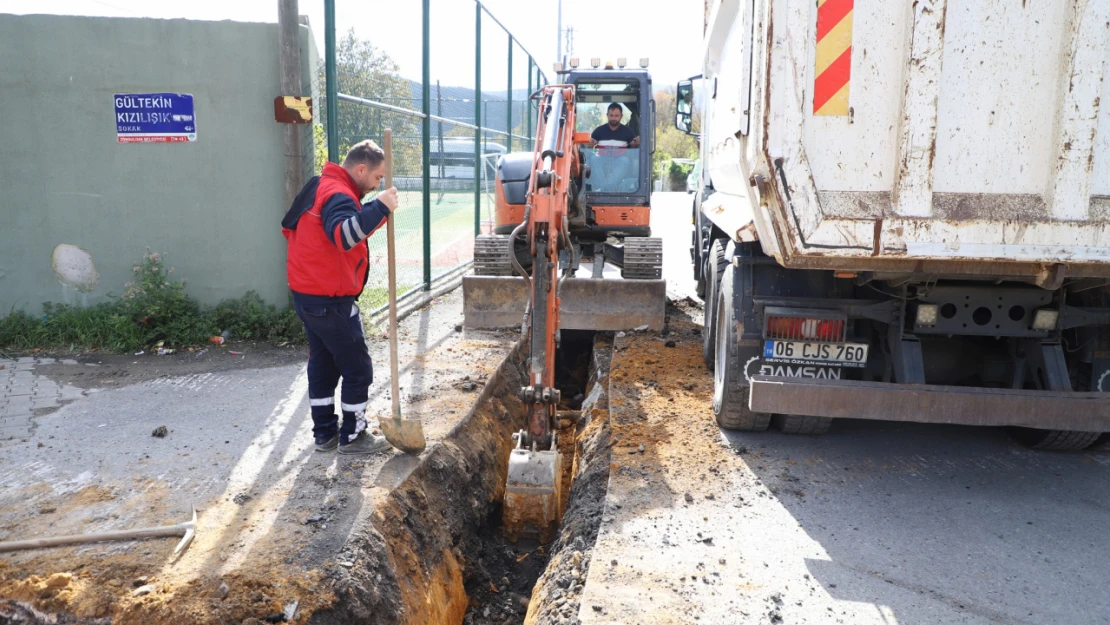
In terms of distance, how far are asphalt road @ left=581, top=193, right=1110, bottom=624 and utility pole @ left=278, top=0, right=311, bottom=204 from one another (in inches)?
160

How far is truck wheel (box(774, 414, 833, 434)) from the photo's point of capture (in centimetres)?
510

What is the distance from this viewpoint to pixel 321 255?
4.24 meters

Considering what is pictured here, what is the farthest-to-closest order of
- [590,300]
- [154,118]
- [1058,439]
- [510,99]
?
[510,99] → [590,300] → [154,118] → [1058,439]

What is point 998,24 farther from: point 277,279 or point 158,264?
point 158,264

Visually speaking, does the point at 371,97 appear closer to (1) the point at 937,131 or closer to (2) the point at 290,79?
(2) the point at 290,79

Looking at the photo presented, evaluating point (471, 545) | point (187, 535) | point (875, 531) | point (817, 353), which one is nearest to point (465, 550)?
point (471, 545)

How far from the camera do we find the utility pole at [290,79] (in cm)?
664

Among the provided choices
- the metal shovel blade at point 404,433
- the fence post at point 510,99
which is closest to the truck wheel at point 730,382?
the metal shovel blade at point 404,433

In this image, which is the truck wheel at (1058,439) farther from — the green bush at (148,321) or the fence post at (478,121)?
the fence post at (478,121)

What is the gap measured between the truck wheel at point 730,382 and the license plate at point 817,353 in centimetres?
27

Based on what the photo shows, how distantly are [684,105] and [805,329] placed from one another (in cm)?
407

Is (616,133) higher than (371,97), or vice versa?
(371,97)

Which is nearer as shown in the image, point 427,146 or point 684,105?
point 684,105

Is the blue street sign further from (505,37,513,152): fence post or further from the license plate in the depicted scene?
(505,37,513,152): fence post
